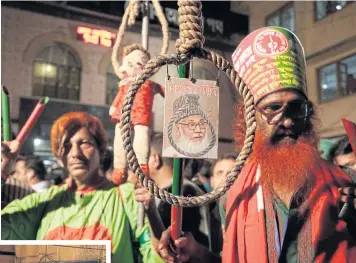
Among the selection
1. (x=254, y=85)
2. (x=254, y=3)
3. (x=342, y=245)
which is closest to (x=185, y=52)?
Answer: (x=254, y=85)

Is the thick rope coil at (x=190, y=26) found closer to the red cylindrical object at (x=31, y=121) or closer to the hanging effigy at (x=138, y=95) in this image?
the hanging effigy at (x=138, y=95)

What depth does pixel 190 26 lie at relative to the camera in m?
0.94

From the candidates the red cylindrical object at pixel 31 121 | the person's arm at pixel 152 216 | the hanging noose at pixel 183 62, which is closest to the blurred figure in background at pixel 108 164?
the person's arm at pixel 152 216

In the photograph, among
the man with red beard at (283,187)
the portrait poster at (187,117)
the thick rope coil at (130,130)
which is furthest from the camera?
the man with red beard at (283,187)

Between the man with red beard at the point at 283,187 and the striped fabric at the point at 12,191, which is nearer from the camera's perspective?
the man with red beard at the point at 283,187

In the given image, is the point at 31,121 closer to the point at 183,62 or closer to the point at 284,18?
the point at 183,62

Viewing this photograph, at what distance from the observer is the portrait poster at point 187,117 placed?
3.43 feet

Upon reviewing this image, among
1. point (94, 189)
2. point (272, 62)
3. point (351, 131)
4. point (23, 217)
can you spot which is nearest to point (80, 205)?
point (94, 189)

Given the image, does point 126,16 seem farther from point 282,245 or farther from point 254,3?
point 282,245

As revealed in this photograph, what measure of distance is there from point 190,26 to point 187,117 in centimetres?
22

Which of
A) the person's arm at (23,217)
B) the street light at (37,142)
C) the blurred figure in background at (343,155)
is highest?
the street light at (37,142)

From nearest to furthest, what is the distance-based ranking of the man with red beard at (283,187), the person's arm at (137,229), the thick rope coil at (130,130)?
1. the thick rope coil at (130,130)
2. the man with red beard at (283,187)
3. the person's arm at (137,229)

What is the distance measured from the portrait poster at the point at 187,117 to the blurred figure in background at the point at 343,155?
40 cm

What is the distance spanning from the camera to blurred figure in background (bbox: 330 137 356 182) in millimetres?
1218
